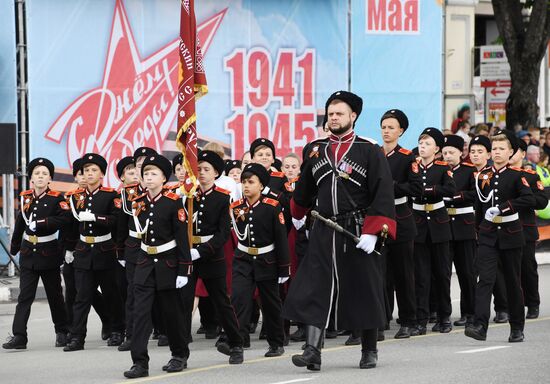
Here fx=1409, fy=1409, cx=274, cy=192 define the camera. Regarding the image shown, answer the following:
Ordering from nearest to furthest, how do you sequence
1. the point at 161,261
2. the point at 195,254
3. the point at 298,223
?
the point at 161,261
the point at 195,254
the point at 298,223

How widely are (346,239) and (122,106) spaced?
9002 mm

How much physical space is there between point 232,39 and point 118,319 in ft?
25.9

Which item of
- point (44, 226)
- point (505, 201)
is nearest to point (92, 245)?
point (44, 226)

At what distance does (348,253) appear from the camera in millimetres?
10719

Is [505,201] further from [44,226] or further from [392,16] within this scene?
[392,16]

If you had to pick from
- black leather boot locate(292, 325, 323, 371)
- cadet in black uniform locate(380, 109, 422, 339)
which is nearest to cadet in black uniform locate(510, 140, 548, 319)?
cadet in black uniform locate(380, 109, 422, 339)

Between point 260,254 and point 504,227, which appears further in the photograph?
point 504,227

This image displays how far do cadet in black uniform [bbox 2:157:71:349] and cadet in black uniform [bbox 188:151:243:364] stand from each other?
5.36ft

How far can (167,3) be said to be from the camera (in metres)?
19.5

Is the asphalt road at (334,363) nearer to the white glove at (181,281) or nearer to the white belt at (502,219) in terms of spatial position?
the white glove at (181,281)

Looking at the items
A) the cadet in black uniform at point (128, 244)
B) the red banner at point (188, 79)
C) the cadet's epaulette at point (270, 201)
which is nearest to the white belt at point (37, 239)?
the cadet in black uniform at point (128, 244)

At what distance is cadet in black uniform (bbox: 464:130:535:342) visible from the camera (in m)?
12.4

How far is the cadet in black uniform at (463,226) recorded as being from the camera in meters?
14.1

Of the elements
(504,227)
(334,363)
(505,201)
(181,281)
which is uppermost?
(505,201)
